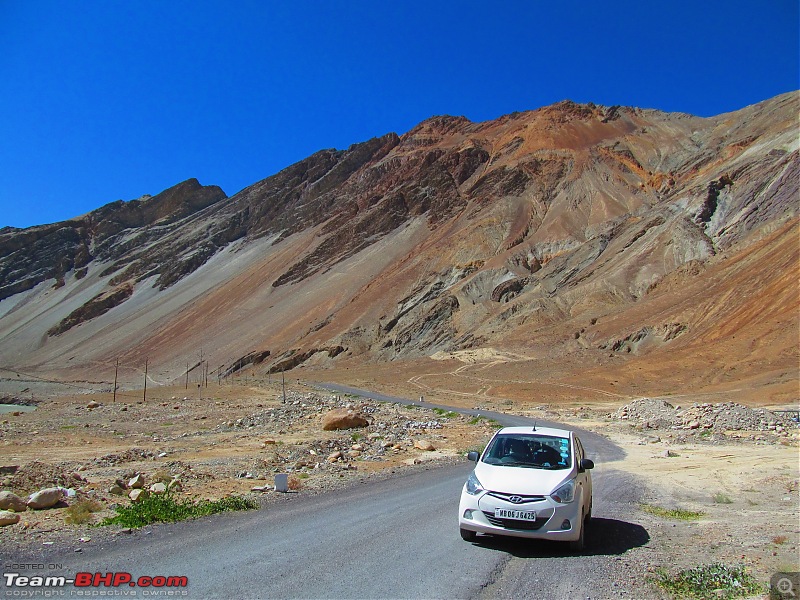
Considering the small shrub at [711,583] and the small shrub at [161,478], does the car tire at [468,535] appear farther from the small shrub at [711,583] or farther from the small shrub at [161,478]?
the small shrub at [161,478]

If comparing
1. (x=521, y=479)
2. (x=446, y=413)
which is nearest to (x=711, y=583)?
(x=521, y=479)

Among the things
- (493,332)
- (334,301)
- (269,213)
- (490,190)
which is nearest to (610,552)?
(493,332)

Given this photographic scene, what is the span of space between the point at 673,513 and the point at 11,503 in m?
10.3

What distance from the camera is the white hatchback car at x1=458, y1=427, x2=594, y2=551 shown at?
6984 millimetres

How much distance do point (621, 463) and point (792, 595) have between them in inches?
475

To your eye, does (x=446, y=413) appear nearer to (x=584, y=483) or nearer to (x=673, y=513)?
(x=673, y=513)

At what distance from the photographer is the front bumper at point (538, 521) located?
6961 millimetres

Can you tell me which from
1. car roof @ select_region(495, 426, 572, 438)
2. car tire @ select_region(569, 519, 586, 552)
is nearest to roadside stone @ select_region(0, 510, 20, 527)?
car roof @ select_region(495, 426, 572, 438)

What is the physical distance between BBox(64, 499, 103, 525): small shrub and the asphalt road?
1174mm

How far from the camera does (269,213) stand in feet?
494

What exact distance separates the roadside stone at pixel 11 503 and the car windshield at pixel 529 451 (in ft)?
22.5

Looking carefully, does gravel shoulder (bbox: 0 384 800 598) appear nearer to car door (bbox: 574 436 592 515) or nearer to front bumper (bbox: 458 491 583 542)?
front bumper (bbox: 458 491 583 542)

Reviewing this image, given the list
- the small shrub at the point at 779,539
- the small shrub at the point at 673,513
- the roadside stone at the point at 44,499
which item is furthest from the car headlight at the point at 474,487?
the roadside stone at the point at 44,499

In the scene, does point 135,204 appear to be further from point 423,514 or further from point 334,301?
point 423,514
